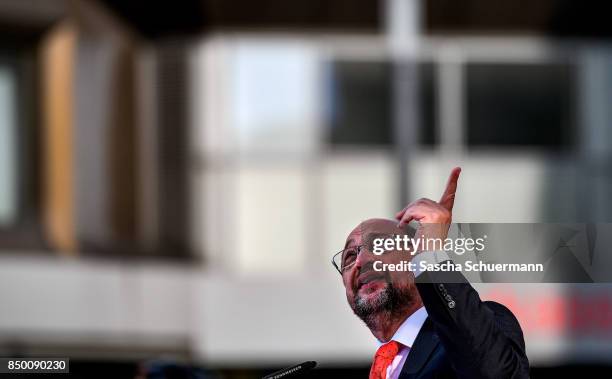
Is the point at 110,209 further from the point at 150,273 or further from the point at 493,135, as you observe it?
the point at 493,135

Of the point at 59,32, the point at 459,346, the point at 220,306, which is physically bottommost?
the point at 220,306

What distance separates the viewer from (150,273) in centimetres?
1257

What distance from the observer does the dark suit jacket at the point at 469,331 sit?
2031 millimetres

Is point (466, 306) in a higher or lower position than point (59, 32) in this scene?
lower

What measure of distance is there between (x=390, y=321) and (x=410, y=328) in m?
0.04

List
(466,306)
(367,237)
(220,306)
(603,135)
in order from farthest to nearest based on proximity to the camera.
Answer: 1. (603,135)
2. (220,306)
3. (367,237)
4. (466,306)

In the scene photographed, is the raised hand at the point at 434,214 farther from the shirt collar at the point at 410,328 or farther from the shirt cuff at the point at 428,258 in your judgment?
the shirt collar at the point at 410,328

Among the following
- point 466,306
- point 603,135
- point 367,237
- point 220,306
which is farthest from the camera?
point 603,135

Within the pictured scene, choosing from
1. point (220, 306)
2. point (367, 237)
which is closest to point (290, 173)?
point (220, 306)

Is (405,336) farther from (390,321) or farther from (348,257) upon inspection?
(348,257)

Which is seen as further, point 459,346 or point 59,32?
point 59,32

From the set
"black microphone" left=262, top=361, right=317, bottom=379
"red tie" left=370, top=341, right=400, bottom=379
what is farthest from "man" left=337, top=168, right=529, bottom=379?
"black microphone" left=262, top=361, right=317, bottom=379

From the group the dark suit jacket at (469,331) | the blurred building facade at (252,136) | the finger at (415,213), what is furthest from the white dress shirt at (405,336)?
the blurred building facade at (252,136)

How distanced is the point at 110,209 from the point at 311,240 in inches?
97.8
